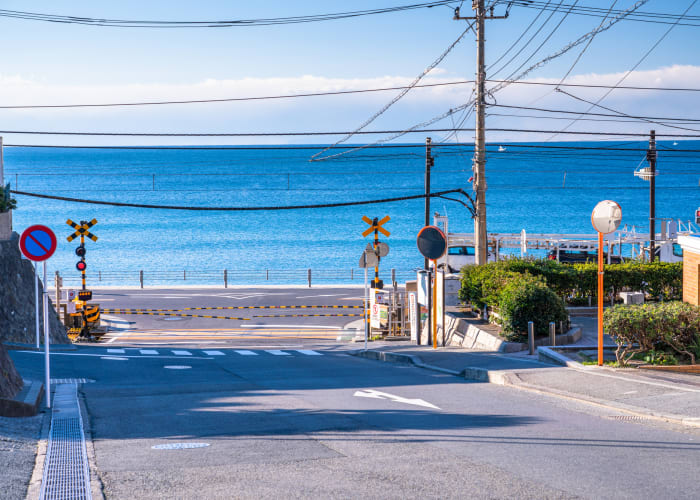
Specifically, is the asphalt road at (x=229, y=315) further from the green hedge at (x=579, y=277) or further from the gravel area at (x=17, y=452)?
the gravel area at (x=17, y=452)

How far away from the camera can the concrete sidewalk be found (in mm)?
10703

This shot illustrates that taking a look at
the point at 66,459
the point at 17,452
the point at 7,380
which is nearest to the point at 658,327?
the point at 66,459

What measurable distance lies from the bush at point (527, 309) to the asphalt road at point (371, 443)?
3.62 m

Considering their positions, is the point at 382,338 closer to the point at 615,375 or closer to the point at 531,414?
the point at 615,375

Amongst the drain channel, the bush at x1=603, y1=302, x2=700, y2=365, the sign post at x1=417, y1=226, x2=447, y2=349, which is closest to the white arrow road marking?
the bush at x1=603, y1=302, x2=700, y2=365

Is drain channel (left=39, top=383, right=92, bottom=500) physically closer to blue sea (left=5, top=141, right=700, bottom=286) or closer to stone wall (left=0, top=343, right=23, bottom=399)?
stone wall (left=0, top=343, right=23, bottom=399)

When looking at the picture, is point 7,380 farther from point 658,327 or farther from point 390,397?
point 658,327

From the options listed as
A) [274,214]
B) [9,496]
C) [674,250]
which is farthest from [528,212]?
[9,496]

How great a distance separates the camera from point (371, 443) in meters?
8.68

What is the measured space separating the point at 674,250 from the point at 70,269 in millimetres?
53444

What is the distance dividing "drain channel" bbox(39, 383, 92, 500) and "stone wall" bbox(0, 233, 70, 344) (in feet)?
42.7

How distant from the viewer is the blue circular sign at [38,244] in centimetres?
1244

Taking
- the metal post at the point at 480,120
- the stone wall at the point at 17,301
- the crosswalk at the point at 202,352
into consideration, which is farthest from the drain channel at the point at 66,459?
the metal post at the point at 480,120

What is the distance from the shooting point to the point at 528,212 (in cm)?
12725
